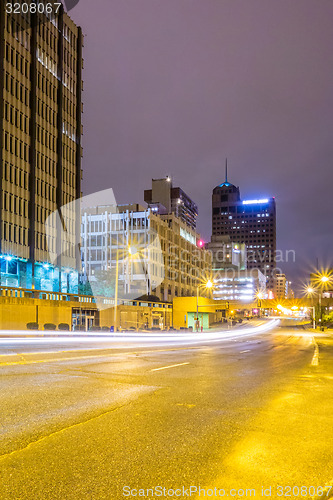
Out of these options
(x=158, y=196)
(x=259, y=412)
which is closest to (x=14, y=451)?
(x=259, y=412)

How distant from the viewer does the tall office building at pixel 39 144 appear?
65.4 metres

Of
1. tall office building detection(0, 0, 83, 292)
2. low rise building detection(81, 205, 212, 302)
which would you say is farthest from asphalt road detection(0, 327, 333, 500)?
low rise building detection(81, 205, 212, 302)

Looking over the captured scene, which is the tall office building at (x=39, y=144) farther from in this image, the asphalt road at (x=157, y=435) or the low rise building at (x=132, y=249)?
the asphalt road at (x=157, y=435)

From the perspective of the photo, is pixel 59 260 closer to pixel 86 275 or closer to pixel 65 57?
pixel 86 275

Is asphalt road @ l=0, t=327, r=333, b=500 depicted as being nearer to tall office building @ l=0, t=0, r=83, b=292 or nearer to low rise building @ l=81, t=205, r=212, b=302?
tall office building @ l=0, t=0, r=83, b=292

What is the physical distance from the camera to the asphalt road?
4.31 metres

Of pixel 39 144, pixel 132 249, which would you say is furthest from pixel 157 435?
pixel 132 249

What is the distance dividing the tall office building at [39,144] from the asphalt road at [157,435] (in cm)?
5835

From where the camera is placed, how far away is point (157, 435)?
5930 millimetres

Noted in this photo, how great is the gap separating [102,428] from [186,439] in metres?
1.30

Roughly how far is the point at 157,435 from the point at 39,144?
73866 millimetres

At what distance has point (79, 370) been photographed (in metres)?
12.2

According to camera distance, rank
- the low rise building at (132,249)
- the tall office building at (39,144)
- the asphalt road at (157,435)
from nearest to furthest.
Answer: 1. the asphalt road at (157,435)
2. the tall office building at (39,144)
3. the low rise building at (132,249)

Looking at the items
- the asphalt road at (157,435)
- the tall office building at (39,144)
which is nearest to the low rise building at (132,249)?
the tall office building at (39,144)
